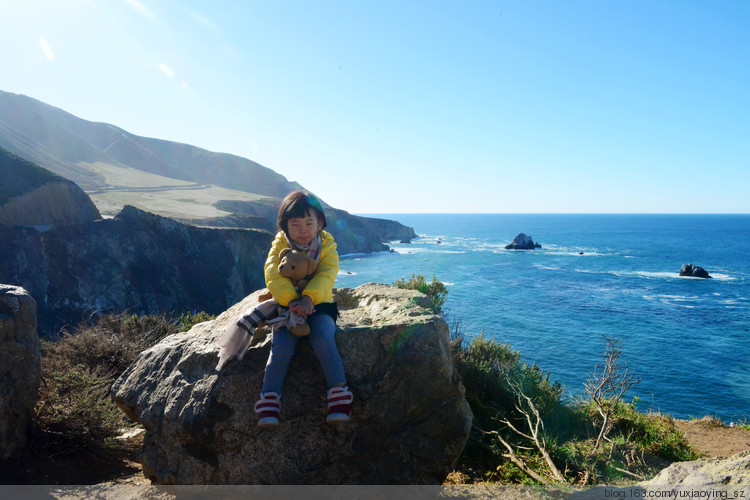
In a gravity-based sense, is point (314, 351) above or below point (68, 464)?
above

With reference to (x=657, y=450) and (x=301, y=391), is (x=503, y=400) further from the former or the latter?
(x=301, y=391)

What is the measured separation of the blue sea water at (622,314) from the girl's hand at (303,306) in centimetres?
2005

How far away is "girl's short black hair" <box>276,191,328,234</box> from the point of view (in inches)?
163

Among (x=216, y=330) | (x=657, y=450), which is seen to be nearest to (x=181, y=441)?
(x=216, y=330)

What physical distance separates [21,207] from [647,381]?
4133cm

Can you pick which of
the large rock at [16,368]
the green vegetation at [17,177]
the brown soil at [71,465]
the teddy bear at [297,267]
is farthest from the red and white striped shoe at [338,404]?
the green vegetation at [17,177]

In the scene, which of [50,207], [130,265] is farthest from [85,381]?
[50,207]

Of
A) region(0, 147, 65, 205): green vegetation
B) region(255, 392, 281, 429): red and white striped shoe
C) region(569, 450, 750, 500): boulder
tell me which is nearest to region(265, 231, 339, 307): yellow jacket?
region(255, 392, 281, 429): red and white striped shoe

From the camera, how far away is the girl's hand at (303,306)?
3771mm

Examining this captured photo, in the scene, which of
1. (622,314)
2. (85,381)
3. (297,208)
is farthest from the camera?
(622,314)

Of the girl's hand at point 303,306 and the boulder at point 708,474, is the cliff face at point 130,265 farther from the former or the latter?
the boulder at point 708,474

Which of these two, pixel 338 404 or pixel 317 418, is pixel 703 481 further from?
pixel 317 418

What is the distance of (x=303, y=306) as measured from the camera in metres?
3.77

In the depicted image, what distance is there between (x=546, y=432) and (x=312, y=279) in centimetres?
508
